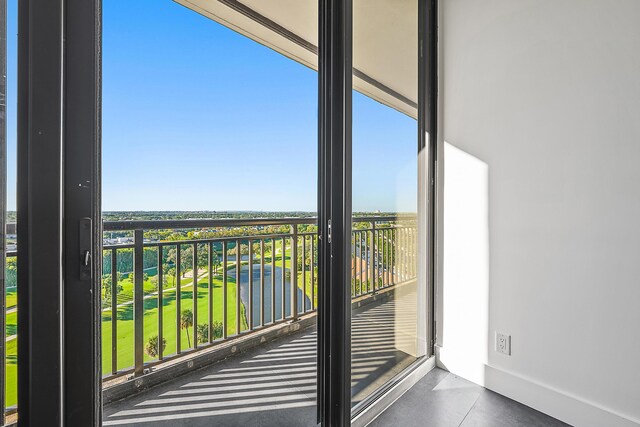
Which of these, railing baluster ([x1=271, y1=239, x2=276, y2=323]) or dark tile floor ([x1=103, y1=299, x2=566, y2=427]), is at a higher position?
railing baluster ([x1=271, y1=239, x2=276, y2=323])

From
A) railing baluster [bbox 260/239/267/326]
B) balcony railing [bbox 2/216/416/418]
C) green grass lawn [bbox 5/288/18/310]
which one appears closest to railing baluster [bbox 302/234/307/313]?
balcony railing [bbox 2/216/416/418]

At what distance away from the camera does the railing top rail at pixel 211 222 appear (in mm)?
1064

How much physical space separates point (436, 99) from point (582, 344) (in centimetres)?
167

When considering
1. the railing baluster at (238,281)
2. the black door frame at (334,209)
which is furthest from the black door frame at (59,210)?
the railing baluster at (238,281)

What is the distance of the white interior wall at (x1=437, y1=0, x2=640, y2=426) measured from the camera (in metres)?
1.52

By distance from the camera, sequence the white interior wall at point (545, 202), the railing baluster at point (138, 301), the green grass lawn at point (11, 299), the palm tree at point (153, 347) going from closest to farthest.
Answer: the green grass lawn at point (11, 299) → the railing baluster at point (138, 301) → the palm tree at point (153, 347) → the white interior wall at point (545, 202)

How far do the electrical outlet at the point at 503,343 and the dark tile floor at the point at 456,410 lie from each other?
0.85ft

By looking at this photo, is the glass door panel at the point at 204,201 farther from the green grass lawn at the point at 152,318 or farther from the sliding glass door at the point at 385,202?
the sliding glass door at the point at 385,202

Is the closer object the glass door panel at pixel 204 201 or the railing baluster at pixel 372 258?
the glass door panel at pixel 204 201

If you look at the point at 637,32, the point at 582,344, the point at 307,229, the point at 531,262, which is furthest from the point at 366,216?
the point at 637,32

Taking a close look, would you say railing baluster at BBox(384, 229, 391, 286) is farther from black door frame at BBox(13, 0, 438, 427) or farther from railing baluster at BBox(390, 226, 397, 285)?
black door frame at BBox(13, 0, 438, 427)

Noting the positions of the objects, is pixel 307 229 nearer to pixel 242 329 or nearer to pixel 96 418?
pixel 242 329

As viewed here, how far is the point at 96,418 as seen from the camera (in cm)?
87

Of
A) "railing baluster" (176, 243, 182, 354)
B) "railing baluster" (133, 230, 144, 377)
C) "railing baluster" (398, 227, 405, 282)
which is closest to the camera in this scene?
"railing baluster" (133, 230, 144, 377)
